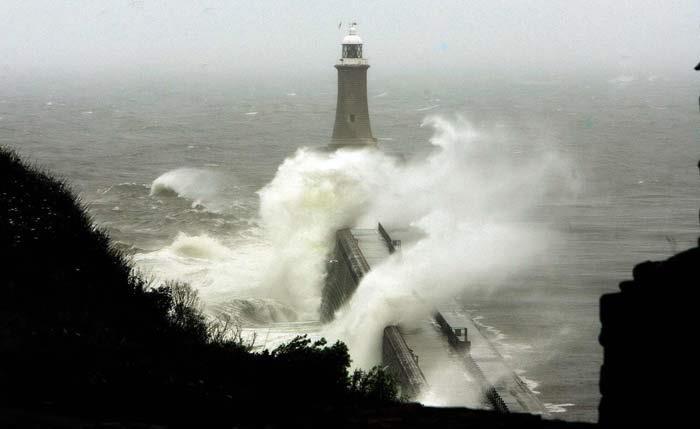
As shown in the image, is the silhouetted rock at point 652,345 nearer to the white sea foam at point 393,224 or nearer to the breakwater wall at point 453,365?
the breakwater wall at point 453,365

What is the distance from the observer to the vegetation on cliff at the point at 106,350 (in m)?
9.35

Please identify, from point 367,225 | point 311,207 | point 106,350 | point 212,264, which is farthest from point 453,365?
point 311,207

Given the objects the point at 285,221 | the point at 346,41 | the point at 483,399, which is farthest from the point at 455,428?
the point at 346,41

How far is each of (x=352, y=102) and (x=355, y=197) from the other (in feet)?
19.3

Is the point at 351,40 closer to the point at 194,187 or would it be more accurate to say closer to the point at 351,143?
the point at 351,143

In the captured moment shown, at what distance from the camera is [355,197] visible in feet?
154

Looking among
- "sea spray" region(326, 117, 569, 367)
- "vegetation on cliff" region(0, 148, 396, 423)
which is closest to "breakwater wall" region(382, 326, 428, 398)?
"sea spray" region(326, 117, 569, 367)

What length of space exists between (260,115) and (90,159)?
5582 centimetres

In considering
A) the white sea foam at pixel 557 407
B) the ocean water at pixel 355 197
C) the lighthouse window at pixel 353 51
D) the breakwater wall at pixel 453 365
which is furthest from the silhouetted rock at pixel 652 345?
the lighthouse window at pixel 353 51

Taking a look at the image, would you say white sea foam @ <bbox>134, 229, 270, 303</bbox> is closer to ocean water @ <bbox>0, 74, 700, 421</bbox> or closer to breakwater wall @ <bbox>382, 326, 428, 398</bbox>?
ocean water @ <bbox>0, 74, 700, 421</bbox>

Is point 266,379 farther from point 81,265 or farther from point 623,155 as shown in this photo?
point 623,155

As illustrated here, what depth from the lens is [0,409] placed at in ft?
25.9

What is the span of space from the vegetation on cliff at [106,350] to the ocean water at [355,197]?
414 inches

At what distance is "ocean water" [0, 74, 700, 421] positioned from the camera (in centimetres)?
3253
